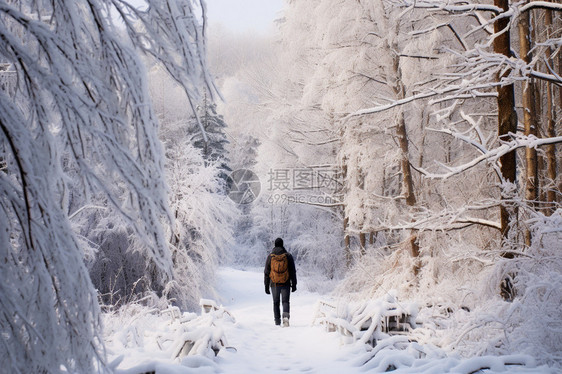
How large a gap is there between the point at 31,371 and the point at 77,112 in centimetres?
89

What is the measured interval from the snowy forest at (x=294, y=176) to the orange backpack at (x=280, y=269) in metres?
0.90

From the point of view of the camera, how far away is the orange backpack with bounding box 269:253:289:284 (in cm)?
676

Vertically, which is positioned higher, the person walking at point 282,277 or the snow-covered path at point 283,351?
the person walking at point 282,277

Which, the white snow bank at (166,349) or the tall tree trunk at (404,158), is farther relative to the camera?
the tall tree trunk at (404,158)

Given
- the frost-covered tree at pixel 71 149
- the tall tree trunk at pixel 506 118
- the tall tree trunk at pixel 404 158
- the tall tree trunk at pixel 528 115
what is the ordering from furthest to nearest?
the tall tree trunk at pixel 404 158 → the tall tree trunk at pixel 528 115 → the tall tree trunk at pixel 506 118 → the frost-covered tree at pixel 71 149

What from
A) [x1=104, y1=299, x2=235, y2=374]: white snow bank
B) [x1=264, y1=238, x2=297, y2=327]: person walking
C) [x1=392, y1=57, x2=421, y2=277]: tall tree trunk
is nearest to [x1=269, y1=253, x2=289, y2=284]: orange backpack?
[x1=264, y1=238, x2=297, y2=327]: person walking

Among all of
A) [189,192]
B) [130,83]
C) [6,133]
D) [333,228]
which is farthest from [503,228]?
[333,228]

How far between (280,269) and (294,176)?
23.2 feet

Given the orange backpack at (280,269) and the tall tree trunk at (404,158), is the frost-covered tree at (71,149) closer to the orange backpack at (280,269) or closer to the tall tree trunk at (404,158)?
the orange backpack at (280,269)

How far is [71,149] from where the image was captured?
1.46 m

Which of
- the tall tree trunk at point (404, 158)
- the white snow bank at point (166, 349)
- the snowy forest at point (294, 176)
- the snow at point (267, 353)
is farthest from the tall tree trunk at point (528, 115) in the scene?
the white snow bank at point (166, 349)

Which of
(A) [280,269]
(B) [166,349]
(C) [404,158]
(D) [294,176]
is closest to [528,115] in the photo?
(C) [404,158]

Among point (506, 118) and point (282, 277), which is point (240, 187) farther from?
point (506, 118)

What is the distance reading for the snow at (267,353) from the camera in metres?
2.68
